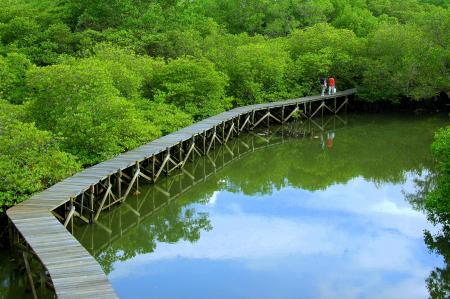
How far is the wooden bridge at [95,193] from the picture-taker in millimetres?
10391

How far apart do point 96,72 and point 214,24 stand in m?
22.3

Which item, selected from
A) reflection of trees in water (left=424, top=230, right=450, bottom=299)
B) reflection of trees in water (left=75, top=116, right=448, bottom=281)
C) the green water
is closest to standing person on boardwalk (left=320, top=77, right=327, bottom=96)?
reflection of trees in water (left=75, top=116, right=448, bottom=281)

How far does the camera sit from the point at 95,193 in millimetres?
17266

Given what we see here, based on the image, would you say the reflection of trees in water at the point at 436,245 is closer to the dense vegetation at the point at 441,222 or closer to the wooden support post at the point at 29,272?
the dense vegetation at the point at 441,222

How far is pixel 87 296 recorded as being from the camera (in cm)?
950

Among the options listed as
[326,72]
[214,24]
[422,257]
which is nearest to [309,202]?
[422,257]

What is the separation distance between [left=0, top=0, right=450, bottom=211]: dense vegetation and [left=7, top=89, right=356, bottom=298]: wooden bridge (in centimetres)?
77

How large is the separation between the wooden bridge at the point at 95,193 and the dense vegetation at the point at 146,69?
770 millimetres

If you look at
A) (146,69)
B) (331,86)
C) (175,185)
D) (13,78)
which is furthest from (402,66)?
(13,78)

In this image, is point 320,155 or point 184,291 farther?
point 320,155

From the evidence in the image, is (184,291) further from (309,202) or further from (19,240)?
(309,202)

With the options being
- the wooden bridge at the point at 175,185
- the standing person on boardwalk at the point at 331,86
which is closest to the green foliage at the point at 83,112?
the wooden bridge at the point at 175,185

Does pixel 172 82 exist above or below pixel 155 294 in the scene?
above

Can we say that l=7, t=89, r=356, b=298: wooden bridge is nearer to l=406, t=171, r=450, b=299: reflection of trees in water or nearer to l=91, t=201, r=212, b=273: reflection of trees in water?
l=91, t=201, r=212, b=273: reflection of trees in water
